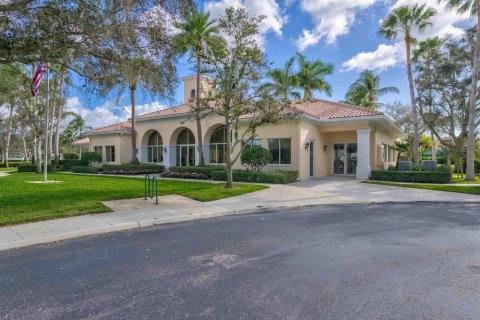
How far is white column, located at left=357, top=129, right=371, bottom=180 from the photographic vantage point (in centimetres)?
1922

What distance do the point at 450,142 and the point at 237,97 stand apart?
25409 mm

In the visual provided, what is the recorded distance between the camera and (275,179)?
16703mm

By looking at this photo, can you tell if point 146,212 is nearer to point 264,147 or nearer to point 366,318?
point 366,318

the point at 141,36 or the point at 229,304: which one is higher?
the point at 141,36

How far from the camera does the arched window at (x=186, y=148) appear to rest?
25547 millimetres

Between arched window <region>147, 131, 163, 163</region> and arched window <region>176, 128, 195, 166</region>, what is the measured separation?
216cm

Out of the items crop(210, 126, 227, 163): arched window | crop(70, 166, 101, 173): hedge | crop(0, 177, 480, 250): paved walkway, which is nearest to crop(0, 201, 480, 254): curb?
crop(0, 177, 480, 250): paved walkway

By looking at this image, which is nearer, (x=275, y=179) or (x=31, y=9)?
(x=31, y=9)

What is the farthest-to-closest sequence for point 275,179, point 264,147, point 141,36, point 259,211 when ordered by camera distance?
1. point 264,147
2. point 275,179
3. point 259,211
4. point 141,36

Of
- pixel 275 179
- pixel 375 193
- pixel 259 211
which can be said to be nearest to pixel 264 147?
pixel 275 179

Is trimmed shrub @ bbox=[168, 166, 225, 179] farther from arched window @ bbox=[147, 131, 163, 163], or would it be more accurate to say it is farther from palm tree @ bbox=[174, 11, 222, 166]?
arched window @ bbox=[147, 131, 163, 163]

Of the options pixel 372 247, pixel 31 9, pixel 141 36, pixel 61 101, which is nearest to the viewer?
pixel 372 247

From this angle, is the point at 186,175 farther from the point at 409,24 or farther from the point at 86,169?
the point at 409,24

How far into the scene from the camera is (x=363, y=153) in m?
19.5
